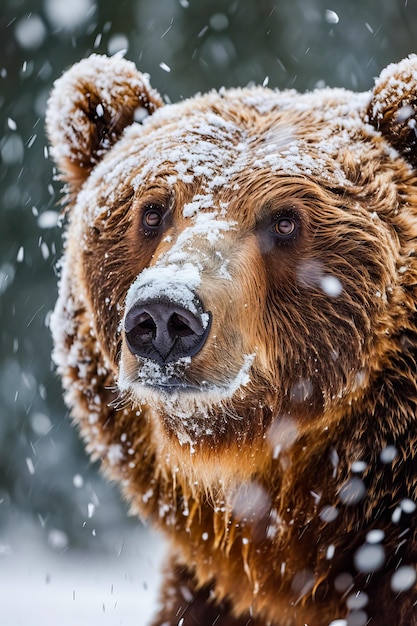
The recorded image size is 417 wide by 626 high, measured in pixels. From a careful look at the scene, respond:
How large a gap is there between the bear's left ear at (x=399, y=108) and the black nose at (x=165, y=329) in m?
1.10

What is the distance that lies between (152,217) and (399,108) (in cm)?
99

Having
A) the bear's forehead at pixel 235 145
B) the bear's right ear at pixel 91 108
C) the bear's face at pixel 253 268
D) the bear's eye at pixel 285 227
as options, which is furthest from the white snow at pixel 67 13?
the bear's eye at pixel 285 227

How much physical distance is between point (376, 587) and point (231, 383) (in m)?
0.93

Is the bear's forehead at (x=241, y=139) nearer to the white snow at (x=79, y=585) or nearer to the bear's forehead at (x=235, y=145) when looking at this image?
the bear's forehead at (x=235, y=145)

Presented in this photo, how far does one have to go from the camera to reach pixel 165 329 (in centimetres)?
242

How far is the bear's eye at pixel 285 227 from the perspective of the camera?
281 cm

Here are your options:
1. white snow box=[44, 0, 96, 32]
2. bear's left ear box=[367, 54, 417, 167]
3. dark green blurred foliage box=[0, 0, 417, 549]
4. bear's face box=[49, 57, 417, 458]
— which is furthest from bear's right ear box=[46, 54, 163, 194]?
white snow box=[44, 0, 96, 32]

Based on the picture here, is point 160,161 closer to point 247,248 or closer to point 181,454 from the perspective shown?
point 247,248

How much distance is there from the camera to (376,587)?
112 inches

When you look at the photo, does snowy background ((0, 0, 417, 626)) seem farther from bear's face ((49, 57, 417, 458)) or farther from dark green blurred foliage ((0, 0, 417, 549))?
bear's face ((49, 57, 417, 458))

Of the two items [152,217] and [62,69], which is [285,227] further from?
[62,69]

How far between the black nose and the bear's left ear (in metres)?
1.10

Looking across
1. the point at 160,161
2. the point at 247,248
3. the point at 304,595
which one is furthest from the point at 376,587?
the point at 160,161

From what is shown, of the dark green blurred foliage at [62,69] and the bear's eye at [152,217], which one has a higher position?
the bear's eye at [152,217]
